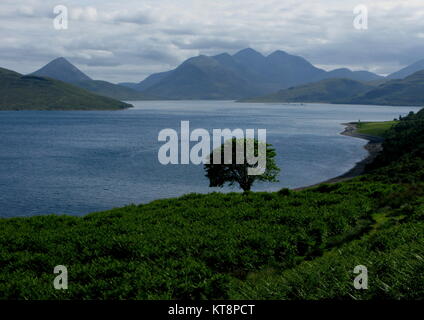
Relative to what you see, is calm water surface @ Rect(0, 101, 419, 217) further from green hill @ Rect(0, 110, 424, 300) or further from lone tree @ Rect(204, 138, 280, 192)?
green hill @ Rect(0, 110, 424, 300)

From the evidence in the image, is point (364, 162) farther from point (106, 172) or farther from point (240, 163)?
point (240, 163)

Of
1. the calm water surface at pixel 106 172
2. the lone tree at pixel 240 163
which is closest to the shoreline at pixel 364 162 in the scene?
the calm water surface at pixel 106 172

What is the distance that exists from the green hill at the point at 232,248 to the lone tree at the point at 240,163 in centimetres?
2550

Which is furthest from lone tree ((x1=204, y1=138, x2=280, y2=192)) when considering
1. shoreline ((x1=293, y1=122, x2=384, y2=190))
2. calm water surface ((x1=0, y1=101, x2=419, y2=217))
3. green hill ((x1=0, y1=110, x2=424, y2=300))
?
shoreline ((x1=293, y1=122, x2=384, y2=190))

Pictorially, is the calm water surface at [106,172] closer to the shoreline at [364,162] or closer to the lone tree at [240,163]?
the shoreline at [364,162]

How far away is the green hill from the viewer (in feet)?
47.4

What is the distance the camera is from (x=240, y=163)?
6512cm

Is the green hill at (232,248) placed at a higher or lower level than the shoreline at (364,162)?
higher

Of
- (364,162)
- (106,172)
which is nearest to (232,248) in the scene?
Result: (106,172)

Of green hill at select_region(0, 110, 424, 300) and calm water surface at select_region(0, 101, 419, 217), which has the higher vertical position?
Answer: green hill at select_region(0, 110, 424, 300)

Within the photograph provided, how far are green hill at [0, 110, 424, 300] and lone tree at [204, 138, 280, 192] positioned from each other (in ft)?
83.7

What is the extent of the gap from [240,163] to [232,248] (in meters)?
43.0

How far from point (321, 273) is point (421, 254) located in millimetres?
3352

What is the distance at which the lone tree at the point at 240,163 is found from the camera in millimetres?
65250
